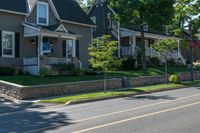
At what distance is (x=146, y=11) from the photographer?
131ft

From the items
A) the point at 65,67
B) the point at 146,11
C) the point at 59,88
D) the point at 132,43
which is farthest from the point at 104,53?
the point at 132,43

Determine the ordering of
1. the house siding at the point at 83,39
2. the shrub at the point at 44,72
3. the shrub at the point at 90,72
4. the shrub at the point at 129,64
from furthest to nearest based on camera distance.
Answer: the shrub at the point at 129,64
the house siding at the point at 83,39
the shrub at the point at 90,72
the shrub at the point at 44,72

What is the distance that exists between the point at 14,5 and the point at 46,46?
176 inches

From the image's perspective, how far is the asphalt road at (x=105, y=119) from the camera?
12.6m

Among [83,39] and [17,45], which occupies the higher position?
[83,39]

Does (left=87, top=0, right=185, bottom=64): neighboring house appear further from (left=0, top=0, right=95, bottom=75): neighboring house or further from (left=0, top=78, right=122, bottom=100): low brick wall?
(left=0, top=78, right=122, bottom=100): low brick wall

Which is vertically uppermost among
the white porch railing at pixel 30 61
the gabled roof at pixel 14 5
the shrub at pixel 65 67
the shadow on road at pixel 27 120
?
the gabled roof at pixel 14 5

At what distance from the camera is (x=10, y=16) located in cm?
3369

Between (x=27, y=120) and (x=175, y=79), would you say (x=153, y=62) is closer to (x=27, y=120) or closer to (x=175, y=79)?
(x=175, y=79)

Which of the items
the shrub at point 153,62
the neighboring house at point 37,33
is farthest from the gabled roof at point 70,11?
the shrub at point 153,62

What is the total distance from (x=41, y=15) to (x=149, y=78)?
10.8 metres

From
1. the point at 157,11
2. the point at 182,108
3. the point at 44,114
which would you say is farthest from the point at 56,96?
the point at 157,11

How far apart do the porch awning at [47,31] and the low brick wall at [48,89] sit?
7.50 m

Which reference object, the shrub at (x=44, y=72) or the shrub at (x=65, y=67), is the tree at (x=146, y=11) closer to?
the shrub at (x=65, y=67)
